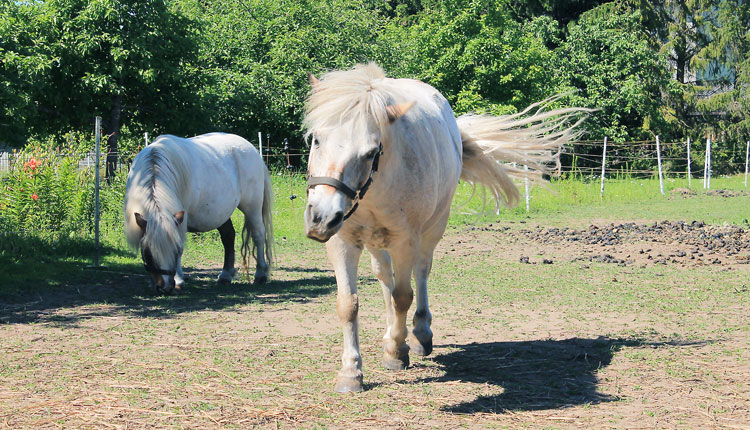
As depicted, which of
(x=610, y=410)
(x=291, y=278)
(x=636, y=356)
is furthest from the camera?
(x=291, y=278)

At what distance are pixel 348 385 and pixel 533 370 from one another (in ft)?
4.20

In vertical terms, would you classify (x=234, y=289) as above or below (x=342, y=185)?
below

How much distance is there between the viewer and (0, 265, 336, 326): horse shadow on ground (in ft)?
21.0

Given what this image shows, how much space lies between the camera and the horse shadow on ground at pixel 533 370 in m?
3.78

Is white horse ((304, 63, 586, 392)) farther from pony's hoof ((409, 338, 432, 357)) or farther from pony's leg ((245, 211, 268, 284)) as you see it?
pony's leg ((245, 211, 268, 284))

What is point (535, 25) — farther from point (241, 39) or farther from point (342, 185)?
point (342, 185)

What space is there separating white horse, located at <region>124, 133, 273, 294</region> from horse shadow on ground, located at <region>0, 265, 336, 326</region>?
0.26 m

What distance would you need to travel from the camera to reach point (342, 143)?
11.4 ft

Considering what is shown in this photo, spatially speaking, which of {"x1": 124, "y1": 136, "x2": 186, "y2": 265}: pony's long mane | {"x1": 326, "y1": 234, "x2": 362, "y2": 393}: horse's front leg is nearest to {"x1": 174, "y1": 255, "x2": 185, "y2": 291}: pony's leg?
{"x1": 124, "y1": 136, "x2": 186, "y2": 265}: pony's long mane

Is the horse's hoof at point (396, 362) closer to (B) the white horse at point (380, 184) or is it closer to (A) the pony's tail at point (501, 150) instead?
(B) the white horse at point (380, 184)

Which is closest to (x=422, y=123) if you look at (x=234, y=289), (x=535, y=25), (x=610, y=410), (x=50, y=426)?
(x=610, y=410)

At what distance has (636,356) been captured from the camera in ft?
15.3

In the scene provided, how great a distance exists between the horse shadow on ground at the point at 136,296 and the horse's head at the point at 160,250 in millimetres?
211

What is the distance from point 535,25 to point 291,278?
25.1m
